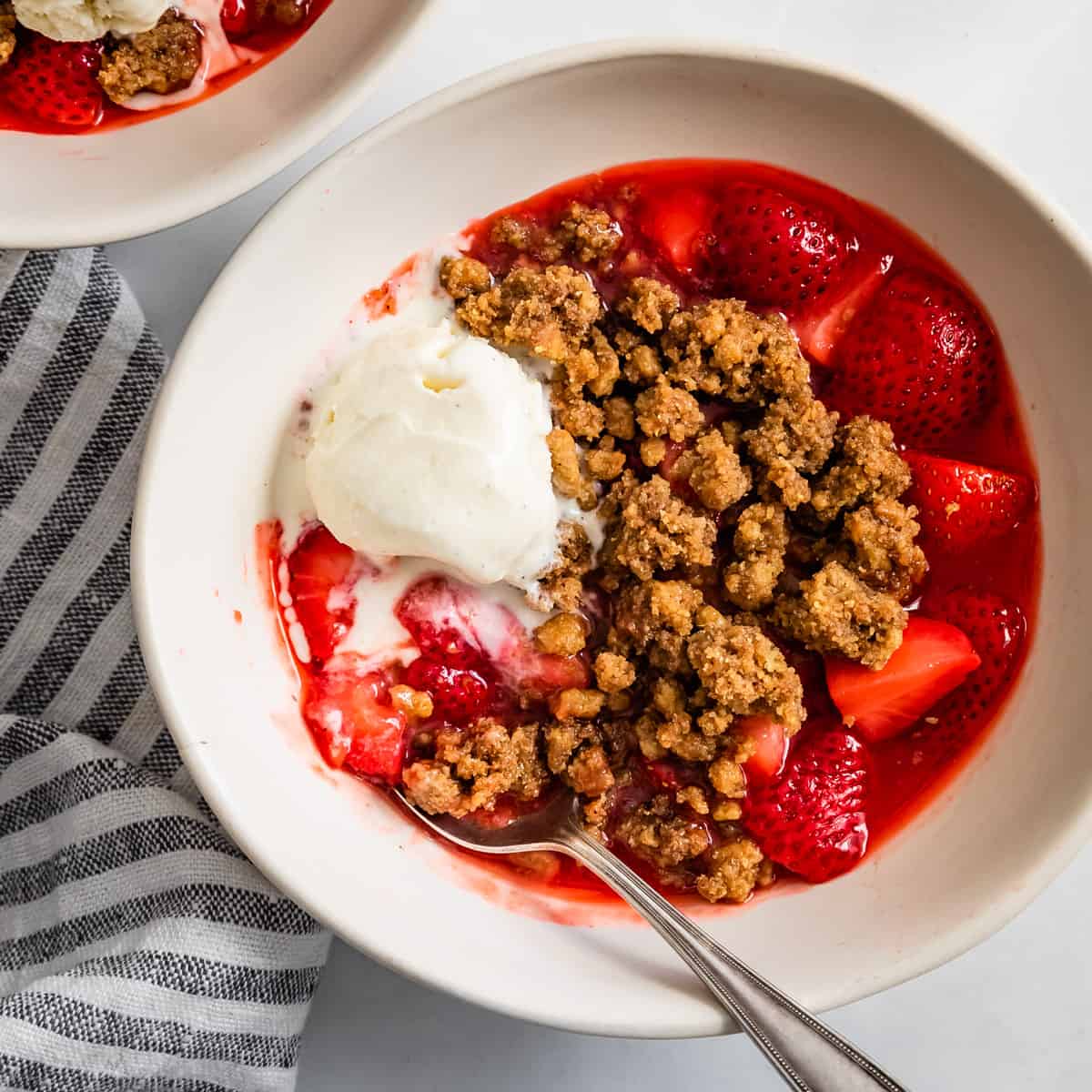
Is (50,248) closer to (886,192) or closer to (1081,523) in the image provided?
(886,192)

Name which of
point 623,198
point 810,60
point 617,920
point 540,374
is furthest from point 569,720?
point 810,60

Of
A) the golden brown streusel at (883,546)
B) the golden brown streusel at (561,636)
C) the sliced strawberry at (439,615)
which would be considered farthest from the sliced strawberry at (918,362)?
the sliced strawberry at (439,615)

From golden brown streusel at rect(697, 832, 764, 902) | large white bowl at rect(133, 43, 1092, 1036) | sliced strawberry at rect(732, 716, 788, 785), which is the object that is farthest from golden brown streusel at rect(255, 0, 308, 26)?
golden brown streusel at rect(697, 832, 764, 902)

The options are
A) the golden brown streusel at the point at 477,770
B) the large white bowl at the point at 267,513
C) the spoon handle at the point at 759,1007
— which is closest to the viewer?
the spoon handle at the point at 759,1007

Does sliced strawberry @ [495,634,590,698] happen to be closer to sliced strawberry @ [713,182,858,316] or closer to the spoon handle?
the spoon handle

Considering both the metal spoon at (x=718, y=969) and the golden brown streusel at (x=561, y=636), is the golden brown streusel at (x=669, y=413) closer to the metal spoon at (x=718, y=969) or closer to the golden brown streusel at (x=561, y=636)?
the golden brown streusel at (x=561, y=636)

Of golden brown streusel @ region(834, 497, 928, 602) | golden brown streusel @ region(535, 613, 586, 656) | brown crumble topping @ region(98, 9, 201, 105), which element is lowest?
golden brown streusel @ region(535, 613, 586, 656)
